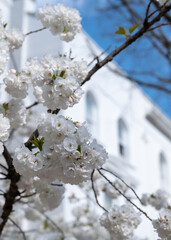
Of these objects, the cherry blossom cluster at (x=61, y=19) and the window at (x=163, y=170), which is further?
the window at (x=163, y=170)

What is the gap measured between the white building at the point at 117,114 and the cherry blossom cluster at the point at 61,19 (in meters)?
5.81

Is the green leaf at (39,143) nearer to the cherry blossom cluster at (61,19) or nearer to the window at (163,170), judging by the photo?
the cherry blossom cluster at (61,19)

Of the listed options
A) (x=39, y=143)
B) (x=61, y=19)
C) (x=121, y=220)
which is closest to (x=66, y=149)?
(x=39, y=143)

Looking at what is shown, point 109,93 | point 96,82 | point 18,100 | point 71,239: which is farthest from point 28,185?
point 109,93

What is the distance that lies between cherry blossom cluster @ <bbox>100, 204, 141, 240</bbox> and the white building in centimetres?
610

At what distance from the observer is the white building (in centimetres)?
1055

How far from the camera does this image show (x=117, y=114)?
12664 mm

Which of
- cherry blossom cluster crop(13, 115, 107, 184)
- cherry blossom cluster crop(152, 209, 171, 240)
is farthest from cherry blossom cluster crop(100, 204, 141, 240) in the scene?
cherry blossom cluster crop(13, 115, 107, 184)

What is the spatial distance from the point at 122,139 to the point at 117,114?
91 centimetres

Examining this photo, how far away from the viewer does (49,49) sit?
1034 centimetres

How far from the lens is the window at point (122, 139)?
12842mm

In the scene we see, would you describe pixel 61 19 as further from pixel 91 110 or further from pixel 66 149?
pixel 91 110

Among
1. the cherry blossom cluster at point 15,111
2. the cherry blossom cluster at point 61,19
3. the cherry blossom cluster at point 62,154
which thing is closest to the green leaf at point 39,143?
the cherry blossom cluster at point 62,154

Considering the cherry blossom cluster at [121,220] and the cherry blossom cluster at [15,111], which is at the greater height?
the cherry blossom cluster at [15,111]
